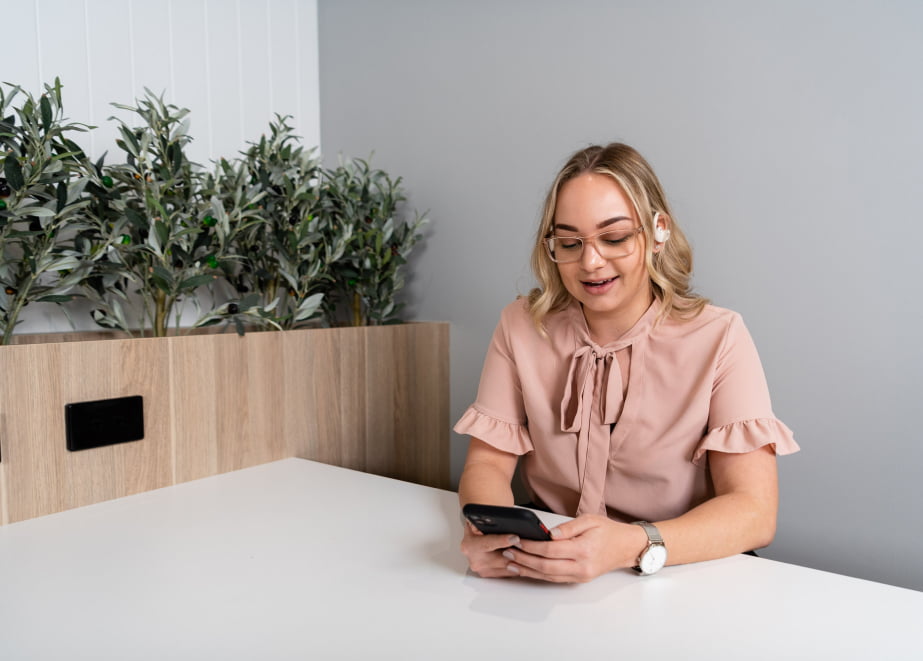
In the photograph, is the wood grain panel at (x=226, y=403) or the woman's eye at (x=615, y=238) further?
the wood grain panel at (x=226, y=403)

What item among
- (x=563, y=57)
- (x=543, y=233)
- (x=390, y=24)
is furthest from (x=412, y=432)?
(x=390, y=24)

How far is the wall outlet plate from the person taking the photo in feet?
4.64

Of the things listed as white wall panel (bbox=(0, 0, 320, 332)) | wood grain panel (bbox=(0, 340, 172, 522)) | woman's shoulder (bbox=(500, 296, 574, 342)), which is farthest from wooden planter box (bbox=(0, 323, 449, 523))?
woman's shoulder (bbox=(500, 296, 574, 342))

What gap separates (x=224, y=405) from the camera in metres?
1.72

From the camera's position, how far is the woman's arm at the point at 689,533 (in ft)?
3.30

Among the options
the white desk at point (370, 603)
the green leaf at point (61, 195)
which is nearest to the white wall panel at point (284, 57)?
the green leaf at point (61, 195)

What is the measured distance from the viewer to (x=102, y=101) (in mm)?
2008

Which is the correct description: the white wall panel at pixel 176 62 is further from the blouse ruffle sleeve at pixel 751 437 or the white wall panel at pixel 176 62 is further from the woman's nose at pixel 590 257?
the blouse ruffle sleeve at pixel 751 437

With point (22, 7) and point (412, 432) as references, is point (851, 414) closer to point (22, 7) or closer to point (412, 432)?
point (412, 432)

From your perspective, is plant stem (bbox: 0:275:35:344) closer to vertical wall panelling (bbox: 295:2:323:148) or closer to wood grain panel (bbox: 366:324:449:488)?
wood grain panel (bbox: 366:324:449:488)

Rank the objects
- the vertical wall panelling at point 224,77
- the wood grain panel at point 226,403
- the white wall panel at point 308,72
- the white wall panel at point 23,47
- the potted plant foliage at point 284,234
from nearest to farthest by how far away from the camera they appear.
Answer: the wood grain panel at point 226,403 < the white wall panel at point 23,47 < the potted plant foliage at point 284,234 < the vertical wall panelling at point 224,77 < the white wall panel at point 308,72

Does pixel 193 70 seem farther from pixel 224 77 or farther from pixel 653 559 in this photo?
pixel 653 559

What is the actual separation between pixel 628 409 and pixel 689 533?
1.15 ft

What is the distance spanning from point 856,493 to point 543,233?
3.49 ft
